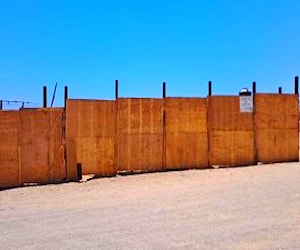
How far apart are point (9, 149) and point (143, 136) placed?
14.8 feet

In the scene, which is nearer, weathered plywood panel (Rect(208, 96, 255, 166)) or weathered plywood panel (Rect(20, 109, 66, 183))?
weathered plywood panel (Rect(20, 109, 66, 183))

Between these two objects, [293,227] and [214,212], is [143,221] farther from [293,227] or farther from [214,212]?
[293,227]

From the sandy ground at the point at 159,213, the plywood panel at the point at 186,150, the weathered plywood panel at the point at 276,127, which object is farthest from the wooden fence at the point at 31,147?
the weathered plywood panel at the point at 276,127

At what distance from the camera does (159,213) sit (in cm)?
Result: 1075

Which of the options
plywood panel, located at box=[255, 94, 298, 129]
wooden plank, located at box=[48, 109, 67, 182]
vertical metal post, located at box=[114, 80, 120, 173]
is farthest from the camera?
plywood panel, located at box=[255, 94, 298, 129]

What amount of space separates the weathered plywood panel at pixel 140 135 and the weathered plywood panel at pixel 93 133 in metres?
0.34

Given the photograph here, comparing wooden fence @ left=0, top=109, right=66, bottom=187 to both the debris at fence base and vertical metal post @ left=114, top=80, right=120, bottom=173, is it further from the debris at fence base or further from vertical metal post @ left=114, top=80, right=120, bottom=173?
vertical metal post @ left=114, top=80, right=120, bottom=173

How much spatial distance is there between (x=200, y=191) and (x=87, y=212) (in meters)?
3.83

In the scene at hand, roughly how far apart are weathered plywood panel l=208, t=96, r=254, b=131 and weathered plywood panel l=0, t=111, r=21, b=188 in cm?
693

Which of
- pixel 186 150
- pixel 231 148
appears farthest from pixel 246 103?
pixel 186 150

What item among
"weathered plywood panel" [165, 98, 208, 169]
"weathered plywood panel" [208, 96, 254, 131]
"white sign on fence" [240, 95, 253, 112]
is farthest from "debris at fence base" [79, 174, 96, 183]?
"white sign on fence" [240, 95, 253, 112]

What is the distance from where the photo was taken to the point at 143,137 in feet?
57.6

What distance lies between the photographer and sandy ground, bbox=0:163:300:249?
326 inches

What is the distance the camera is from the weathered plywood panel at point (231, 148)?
1869 cm
